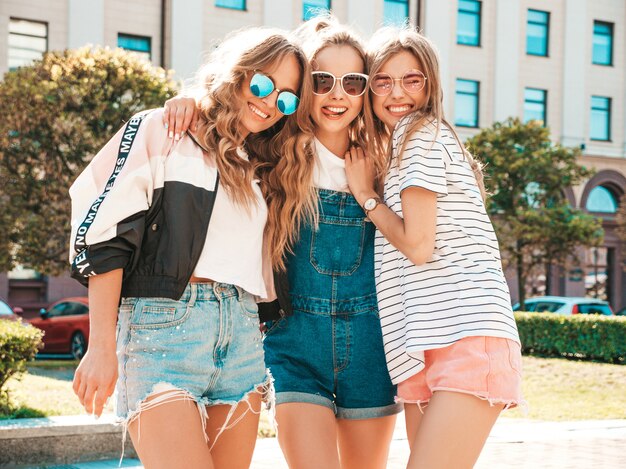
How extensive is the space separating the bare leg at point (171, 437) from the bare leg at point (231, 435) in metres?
0.20

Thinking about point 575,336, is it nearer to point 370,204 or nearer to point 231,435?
point 370,204

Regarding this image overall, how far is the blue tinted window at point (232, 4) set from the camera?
28094 millimetres

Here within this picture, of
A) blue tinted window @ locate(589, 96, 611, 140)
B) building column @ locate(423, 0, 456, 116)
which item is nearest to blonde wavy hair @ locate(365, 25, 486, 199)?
building column @ locate(423, 0, 456, 116)

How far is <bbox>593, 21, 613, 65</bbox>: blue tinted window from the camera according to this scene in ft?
115

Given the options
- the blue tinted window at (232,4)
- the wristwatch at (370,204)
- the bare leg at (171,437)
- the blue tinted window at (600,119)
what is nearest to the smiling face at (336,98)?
the wristwatch at (370,204)

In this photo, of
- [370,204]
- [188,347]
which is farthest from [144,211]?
[370,204]

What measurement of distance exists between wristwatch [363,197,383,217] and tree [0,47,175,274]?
12.8 m

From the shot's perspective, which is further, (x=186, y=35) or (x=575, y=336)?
(x=186, y=35)

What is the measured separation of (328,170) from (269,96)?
53 cm

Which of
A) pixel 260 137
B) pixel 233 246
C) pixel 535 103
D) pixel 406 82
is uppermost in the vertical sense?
pixel 535 103

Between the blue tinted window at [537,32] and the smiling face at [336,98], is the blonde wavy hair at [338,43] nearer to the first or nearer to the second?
the smiling face at [336,98]

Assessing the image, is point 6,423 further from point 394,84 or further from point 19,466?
point 394,84

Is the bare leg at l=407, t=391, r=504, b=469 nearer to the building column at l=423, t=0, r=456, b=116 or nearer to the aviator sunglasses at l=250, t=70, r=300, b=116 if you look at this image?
the aviator sunglasses at l=250, t=70, r=300, b=116

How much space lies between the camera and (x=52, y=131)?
15.6m
